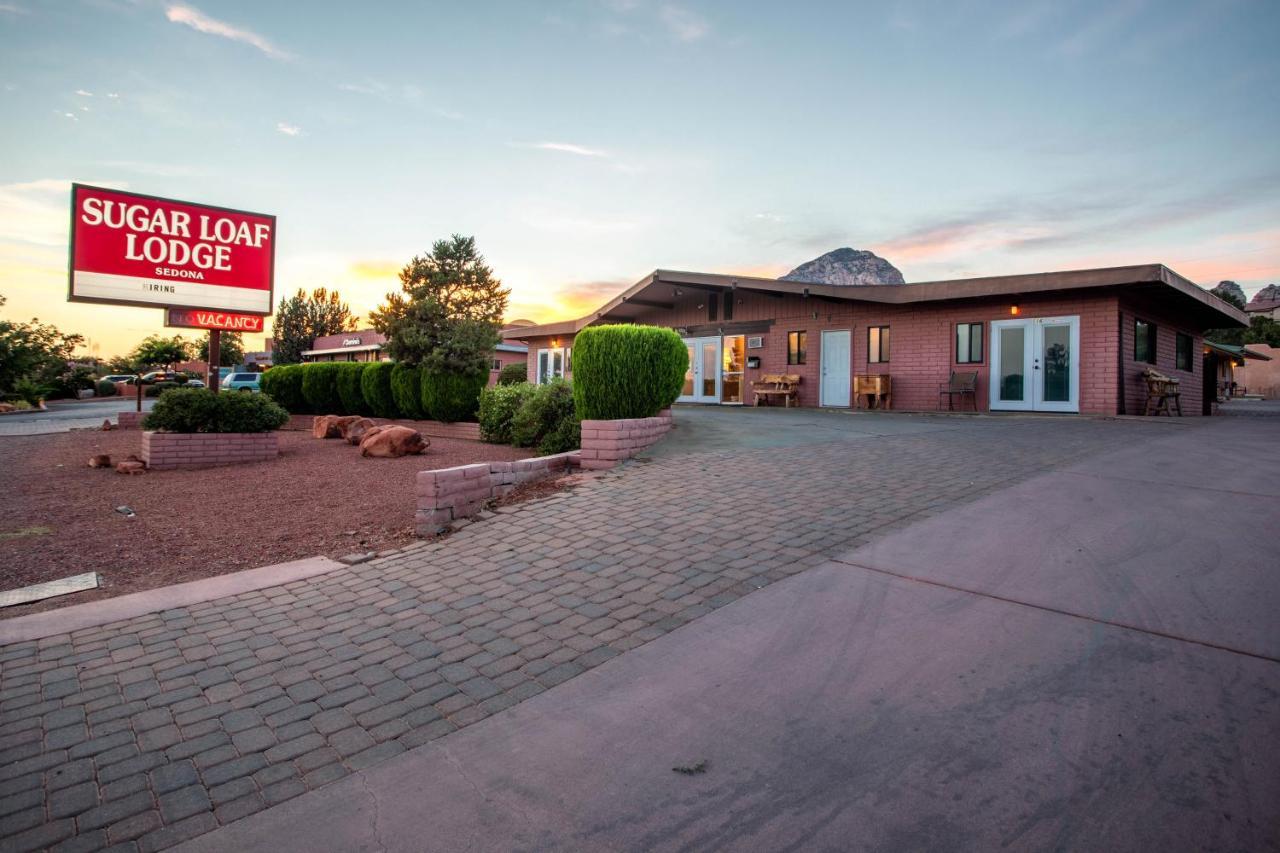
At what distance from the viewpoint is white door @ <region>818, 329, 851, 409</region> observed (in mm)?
19062

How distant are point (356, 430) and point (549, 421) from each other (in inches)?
179

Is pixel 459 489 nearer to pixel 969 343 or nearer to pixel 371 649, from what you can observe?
pixel 371 649

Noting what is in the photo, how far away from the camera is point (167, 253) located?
10961mm

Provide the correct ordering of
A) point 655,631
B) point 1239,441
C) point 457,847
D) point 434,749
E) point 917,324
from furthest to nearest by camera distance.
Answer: point 917,324, point 1239,441, point 655,631, point 434,749, point 457,847

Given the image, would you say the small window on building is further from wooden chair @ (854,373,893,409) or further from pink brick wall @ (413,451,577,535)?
pink brick wall @ (413,451,577,535)

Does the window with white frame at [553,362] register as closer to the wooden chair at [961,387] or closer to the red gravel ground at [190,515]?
the wooden chair at [961,387]

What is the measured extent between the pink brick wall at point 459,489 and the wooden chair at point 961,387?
43.9ft

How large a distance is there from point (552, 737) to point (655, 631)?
3.32 ft

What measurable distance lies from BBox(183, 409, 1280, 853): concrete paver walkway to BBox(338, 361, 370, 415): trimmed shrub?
52.5ft

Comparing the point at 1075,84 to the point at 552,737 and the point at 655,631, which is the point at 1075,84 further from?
the point at 552,737

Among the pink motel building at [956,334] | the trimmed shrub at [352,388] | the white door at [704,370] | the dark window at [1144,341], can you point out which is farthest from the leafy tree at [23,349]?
the dark window at [1144,341]

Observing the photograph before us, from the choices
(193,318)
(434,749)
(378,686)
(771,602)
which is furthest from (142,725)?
(193,318)

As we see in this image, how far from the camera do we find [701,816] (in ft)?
6.62

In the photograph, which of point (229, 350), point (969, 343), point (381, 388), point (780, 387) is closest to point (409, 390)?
point (381, 388)
